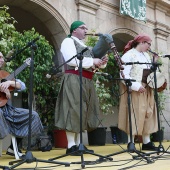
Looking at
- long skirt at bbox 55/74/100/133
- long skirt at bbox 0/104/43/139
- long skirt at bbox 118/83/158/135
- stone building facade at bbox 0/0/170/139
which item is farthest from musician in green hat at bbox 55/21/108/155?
stone building facade at bbox 0/0/170/139

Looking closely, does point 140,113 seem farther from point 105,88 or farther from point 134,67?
point 105,88

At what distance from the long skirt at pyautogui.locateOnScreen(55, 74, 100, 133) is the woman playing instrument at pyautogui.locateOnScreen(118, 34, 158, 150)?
533 mm

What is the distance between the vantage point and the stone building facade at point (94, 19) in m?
6.62

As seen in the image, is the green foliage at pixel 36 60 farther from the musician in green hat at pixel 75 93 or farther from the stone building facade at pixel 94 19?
the stone building facade at pixel 94 19

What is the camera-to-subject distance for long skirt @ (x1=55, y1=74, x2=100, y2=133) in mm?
3893

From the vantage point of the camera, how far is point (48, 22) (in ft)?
22.5

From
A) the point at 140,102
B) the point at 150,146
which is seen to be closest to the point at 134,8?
the point at 140,102

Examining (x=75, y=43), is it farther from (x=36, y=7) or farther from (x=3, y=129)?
(x=36, y=7)

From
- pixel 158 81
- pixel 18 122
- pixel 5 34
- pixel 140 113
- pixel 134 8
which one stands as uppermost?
pixel 134 8

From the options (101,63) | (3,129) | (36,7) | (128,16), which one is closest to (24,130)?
(3,129)

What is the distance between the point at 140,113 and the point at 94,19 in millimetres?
3349

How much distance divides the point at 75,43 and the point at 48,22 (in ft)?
9.93

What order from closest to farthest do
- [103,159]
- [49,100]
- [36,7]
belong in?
[103,159], [49,100], [36,7]

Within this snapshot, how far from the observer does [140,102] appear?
4391 millimetres
